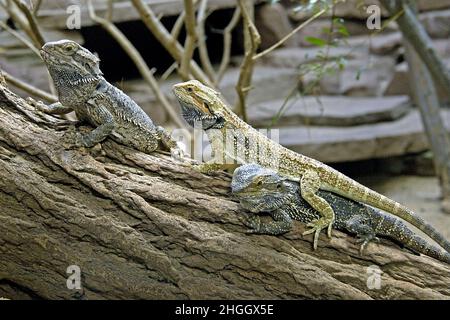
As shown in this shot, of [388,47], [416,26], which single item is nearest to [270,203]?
[416,26]

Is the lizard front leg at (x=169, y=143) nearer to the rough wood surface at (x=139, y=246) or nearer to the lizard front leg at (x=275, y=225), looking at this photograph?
the rough wood surface at (x=139, y=246)

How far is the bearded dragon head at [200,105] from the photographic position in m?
2.70

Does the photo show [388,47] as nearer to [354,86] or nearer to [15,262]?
[354,86]

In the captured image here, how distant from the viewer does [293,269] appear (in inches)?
96.1

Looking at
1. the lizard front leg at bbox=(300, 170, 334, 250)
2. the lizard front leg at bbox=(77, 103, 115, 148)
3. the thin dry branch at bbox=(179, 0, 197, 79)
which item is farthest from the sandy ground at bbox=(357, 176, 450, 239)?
the lizard front leg at bbox=(77, 103, 115, 148)

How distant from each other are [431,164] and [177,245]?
16.9 feet

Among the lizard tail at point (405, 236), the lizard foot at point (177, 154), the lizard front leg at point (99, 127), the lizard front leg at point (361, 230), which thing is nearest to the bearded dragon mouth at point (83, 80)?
the lizard front leg at point (99, 127)

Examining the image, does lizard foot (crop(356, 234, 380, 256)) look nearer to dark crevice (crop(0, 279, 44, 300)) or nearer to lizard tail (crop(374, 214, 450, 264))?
lizard tail (crop(374, 214, 450, 264))

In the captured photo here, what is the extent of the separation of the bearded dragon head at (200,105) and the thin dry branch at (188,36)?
788 millimetres

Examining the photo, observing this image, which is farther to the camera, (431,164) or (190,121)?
(431,164)

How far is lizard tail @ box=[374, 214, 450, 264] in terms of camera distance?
8.64ft

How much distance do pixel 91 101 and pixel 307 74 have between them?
452cm

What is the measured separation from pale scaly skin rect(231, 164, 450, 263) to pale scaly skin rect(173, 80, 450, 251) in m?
0.04
